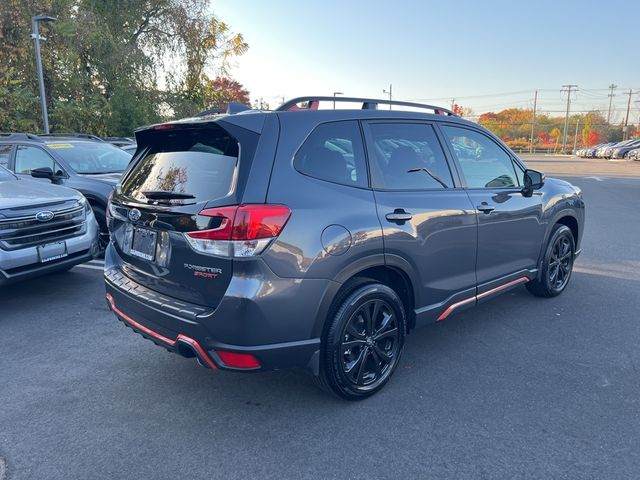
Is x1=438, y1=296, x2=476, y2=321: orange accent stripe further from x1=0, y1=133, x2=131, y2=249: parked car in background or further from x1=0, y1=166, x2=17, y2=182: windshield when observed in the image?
x1=0, y1=166, x2=17, y2=182: windshield

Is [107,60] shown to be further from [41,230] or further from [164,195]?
[164,195]

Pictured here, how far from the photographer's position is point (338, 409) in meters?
3.04

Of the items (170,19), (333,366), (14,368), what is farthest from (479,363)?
(170,19)

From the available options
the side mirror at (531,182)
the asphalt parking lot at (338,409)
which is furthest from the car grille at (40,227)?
the side mirror at (531,182)

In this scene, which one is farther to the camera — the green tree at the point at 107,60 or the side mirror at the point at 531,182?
the green tree at the point at 107,60

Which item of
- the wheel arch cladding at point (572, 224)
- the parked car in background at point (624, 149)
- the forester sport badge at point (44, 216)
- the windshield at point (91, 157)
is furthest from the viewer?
the parked car in background at point (624, 149)

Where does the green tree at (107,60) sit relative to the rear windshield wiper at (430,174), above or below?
above

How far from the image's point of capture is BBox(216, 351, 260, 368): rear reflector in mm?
2598

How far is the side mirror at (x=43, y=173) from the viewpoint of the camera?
21.9 feet

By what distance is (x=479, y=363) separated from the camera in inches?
143

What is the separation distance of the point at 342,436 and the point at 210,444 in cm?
76

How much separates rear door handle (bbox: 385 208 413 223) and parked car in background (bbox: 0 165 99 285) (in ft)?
12.2

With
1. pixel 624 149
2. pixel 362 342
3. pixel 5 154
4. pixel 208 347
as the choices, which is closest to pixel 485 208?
pixel 362 342

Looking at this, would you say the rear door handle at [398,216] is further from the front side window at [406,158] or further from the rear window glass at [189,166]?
the rear window glass at [189,166]
